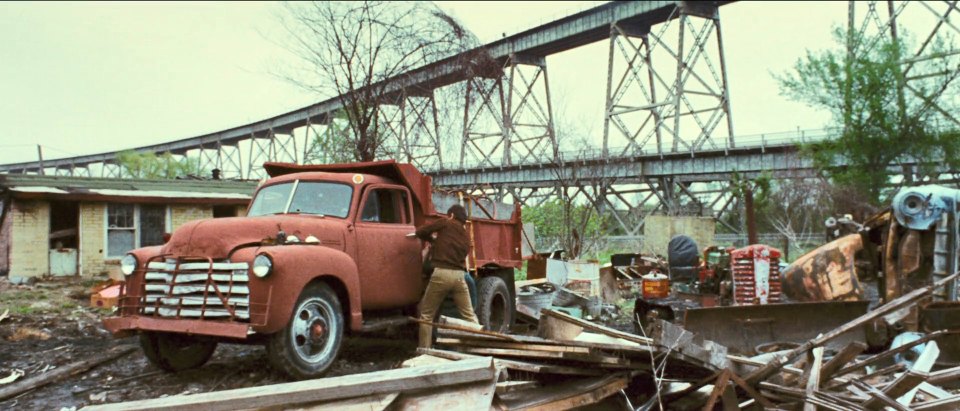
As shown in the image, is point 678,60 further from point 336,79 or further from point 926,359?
point 926,359

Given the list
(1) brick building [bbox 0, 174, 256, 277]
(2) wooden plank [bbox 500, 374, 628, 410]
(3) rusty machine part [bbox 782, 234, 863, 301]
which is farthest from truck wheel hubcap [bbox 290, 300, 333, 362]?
(1) brick building [bbox 0, 174, 256, 277]

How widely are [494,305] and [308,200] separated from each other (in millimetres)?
3462

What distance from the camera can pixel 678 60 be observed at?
39531 mm

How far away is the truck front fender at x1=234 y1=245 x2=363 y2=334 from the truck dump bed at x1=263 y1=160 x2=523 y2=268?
168cm

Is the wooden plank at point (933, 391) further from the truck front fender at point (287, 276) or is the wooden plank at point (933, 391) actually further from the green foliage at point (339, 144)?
the green foliage at point (339, 144)

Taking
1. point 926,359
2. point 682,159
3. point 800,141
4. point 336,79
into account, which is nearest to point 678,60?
point 682,159

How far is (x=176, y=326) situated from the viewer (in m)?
6.27

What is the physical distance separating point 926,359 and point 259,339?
5417mm

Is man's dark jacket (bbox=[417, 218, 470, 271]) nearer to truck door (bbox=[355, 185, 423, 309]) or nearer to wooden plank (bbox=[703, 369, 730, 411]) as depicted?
truck door (bbox=[355, 185, 423, 309])

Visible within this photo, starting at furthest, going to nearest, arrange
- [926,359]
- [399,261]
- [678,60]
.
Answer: [678,60] → [399,261] → [926,359]

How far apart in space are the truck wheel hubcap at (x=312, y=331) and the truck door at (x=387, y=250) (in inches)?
30.7

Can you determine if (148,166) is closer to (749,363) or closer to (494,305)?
(494,305)

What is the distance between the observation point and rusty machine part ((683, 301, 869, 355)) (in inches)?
311

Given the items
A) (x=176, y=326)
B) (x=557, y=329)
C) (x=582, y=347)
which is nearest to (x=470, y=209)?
(x=557, y=329)
